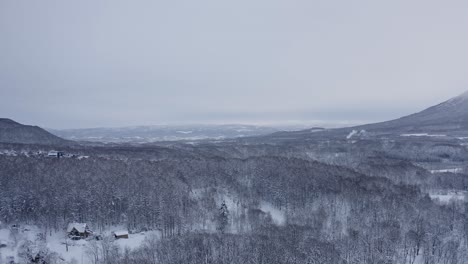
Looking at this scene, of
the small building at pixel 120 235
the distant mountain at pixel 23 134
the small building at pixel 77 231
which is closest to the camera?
the small building at pixel 77 231

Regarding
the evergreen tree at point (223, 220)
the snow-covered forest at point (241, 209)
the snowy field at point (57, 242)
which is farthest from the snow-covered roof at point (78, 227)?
the evergreen tree at point (223, 220)

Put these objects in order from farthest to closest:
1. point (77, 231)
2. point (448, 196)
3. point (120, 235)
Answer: point (448, 196) < point (120, 235) < point (77, 231)

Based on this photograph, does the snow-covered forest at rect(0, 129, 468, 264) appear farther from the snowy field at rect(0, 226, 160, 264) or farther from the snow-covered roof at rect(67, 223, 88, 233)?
the snow-covered roof at rect(67, 223, 88, 233)

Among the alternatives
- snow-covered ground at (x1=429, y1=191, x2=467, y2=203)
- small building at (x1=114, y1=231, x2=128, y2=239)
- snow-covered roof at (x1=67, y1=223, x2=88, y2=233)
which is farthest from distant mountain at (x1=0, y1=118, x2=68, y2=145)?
snow-covered ground at (x1=429, y1=191, x2=467, y2=203)

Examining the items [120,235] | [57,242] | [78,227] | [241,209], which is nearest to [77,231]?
[78,227]

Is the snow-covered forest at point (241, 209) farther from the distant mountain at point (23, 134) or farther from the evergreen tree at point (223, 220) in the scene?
the distant mountain at point (23, 134)

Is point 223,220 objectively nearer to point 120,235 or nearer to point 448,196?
point 120,235

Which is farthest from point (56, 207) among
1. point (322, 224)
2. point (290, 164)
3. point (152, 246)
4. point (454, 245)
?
point (454, 245)
